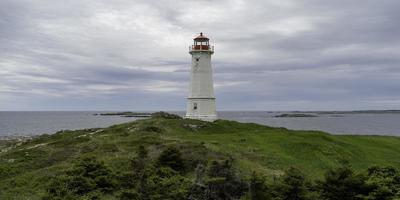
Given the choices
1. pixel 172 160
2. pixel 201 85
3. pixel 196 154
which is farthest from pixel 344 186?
pixel 201 85

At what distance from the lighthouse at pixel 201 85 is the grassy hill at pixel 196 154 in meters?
10.8

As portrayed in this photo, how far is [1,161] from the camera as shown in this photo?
2592cm

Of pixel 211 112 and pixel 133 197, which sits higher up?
pixel 211 112

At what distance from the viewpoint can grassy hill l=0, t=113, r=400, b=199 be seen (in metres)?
21.4

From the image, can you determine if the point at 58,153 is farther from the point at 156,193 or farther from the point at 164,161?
the point at 156,193

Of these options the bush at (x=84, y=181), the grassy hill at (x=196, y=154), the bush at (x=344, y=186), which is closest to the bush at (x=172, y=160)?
the grassy hill at (x=196, y=154)

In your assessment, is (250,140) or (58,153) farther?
(250,140)

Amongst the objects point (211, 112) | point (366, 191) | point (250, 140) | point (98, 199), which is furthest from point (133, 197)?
point (211, 112)

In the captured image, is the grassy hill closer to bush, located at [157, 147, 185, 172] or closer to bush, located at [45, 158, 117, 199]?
bush, located at [157, 147, 185, 172]

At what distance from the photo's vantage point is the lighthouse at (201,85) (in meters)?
47.6

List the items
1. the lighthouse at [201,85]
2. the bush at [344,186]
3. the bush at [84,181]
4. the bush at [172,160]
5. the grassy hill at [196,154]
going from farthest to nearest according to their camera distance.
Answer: the lighthouse at [201,85], the grassy hill at [196,154], the bush at [172,160], the bush at [84,181], the bush at [344,186]

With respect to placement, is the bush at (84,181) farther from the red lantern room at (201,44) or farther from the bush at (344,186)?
the red lantern room at (201,44)

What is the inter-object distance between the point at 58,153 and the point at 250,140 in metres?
14.4

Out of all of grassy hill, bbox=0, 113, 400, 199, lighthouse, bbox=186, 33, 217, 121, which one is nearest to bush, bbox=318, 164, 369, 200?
grassy hill, bbox=0, 113, 400, 199
